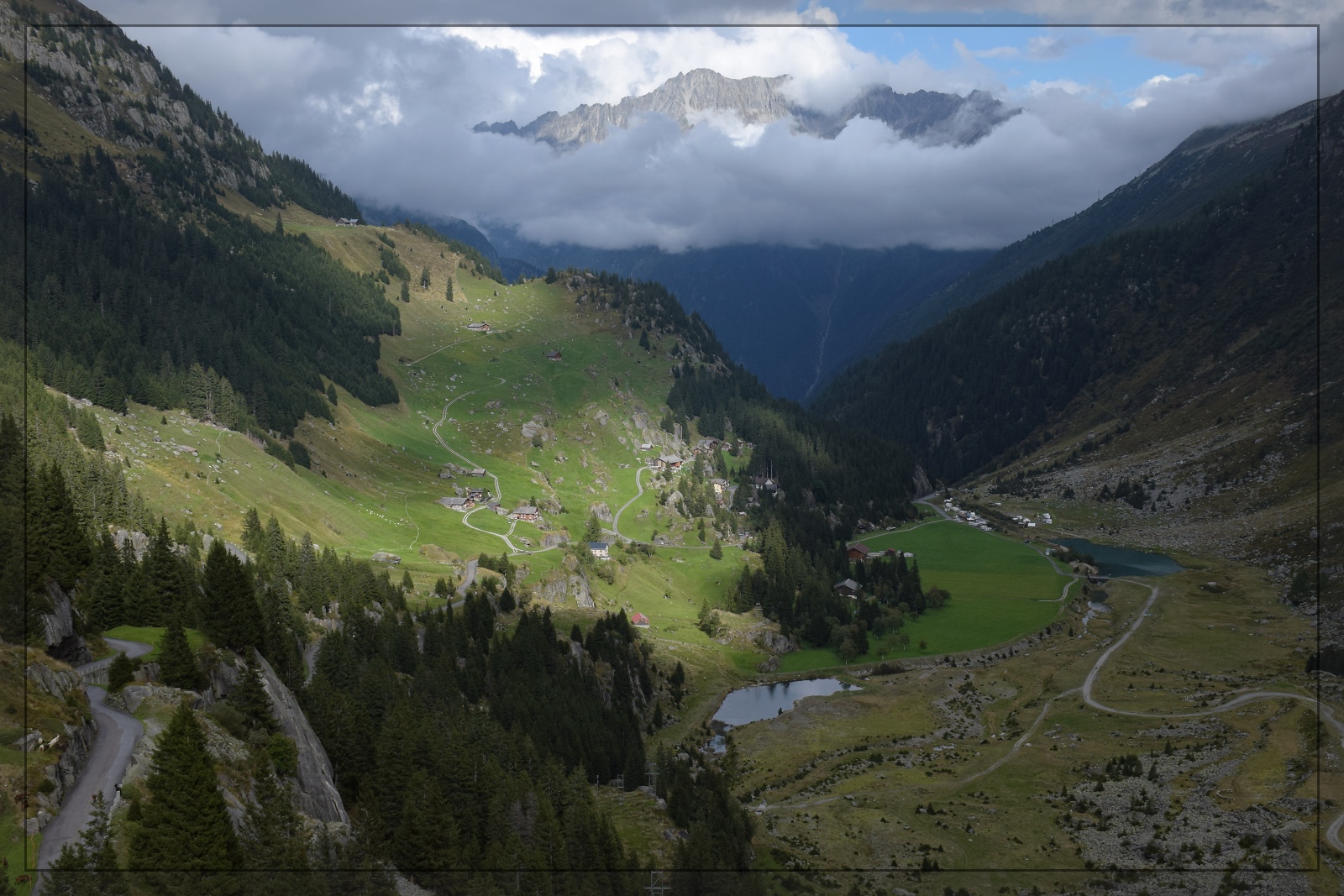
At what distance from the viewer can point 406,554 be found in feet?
412

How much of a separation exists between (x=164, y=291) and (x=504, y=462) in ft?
253

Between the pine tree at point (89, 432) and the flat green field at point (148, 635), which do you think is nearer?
the flat green field at point (148, 635)

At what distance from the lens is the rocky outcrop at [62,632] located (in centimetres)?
4052

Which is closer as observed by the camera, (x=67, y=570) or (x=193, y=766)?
(x=193, y=766)

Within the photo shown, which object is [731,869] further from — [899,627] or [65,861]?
[899,627]

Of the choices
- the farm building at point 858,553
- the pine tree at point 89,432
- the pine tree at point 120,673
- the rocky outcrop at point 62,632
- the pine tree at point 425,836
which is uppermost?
the farm building at point 858,553

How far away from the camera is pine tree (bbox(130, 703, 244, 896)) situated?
88.5 feet

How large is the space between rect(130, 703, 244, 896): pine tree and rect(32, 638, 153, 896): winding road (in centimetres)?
173

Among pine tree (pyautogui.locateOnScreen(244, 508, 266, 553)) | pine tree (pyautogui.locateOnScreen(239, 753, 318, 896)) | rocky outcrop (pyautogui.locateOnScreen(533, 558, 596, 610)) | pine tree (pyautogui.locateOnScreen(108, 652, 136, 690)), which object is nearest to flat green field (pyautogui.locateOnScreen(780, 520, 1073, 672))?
rocky outcrop (pyautogui.locateOnScreen(533, 558, 596, 610))

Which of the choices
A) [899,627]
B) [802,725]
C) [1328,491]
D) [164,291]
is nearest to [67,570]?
[802,725]

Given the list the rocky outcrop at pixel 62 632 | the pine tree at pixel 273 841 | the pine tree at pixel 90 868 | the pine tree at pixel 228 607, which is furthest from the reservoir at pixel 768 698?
the pine tree at pixel 90 868

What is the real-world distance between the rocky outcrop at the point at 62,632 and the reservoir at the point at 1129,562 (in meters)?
176

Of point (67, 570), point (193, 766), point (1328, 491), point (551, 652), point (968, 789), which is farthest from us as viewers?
point (1328, 491)

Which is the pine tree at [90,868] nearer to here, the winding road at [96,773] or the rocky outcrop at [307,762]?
the winding road at [96,773]
